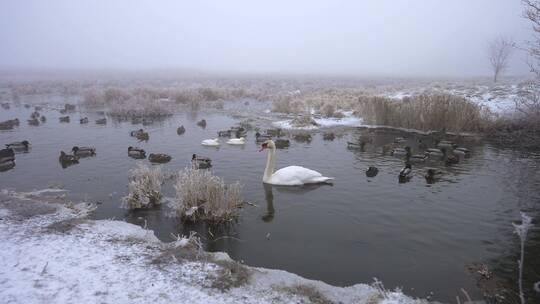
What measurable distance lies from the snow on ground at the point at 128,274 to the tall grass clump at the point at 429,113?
1852 centimetres

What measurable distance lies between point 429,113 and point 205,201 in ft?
58.2

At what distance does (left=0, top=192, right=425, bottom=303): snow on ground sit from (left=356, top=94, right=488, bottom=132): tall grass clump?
18.5 m

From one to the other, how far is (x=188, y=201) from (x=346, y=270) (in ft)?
15.0

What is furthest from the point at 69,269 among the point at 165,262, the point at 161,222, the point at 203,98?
the point at 203,98

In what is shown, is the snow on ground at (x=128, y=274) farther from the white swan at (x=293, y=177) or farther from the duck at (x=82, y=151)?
the duck at (x=82, y=151)

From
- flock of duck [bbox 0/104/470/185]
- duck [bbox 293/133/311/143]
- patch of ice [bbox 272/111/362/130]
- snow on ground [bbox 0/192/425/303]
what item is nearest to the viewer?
snow on ground [bbox 0/192/425/303]

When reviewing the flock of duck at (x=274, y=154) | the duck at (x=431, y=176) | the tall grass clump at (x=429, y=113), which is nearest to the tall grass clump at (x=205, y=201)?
the flock of duck at (x=274, y=154)

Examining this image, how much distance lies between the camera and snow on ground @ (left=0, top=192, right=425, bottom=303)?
625 centimetres

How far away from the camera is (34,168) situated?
15305 millimetres

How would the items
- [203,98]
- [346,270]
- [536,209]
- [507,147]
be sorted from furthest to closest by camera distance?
Answer: 1. [203,98]
2. [507,147]
3. [536,209]
4. [346,270]

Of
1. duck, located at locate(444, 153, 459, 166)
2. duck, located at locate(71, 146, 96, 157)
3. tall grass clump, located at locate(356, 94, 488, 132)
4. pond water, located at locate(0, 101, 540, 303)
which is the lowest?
pond water, located at locate(0, 101, 540, 303)

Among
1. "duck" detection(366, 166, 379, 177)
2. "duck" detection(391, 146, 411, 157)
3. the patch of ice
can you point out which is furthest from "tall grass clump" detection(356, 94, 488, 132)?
"duck" detection(366, 166, 379, 177)

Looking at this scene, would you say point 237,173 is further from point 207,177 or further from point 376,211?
point 376,211

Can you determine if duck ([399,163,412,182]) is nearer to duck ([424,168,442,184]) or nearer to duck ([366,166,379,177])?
duck ([424,168,442,184])
